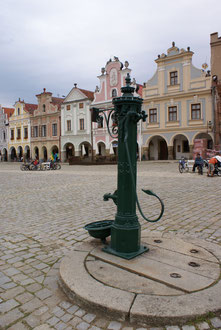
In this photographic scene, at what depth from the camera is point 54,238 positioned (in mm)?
4105

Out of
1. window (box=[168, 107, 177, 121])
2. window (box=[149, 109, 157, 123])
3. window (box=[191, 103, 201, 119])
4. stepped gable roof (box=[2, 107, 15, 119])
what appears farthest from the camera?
stepped gable roof (box=[2, 107, 15, 119])

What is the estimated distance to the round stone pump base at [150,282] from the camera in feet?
6.71

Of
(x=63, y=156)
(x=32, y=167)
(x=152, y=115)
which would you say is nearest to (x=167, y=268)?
(x=32, y=167)

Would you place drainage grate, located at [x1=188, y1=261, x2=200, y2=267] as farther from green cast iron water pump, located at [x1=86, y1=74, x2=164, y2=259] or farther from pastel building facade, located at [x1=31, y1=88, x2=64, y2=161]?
pastel building facade, located at [x1=31, y1=88, x2=64, y2=161]

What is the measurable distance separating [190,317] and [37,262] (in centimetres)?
193

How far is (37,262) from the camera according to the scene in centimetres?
322

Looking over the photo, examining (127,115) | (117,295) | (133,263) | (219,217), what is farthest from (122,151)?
(219,217)

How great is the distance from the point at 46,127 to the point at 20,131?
7504mm

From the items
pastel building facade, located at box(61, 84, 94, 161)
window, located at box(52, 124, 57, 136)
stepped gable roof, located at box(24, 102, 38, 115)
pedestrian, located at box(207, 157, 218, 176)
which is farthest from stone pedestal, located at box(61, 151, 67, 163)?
pedestrian, located at box(207, 157, 218, 176)

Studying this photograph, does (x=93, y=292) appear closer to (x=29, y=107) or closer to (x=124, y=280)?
(x=124, y=280)

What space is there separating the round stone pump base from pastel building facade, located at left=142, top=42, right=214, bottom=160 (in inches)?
986

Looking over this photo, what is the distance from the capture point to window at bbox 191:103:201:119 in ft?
88.9

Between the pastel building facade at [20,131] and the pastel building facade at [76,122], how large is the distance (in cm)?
893

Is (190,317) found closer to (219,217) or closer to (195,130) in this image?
(219,217)
